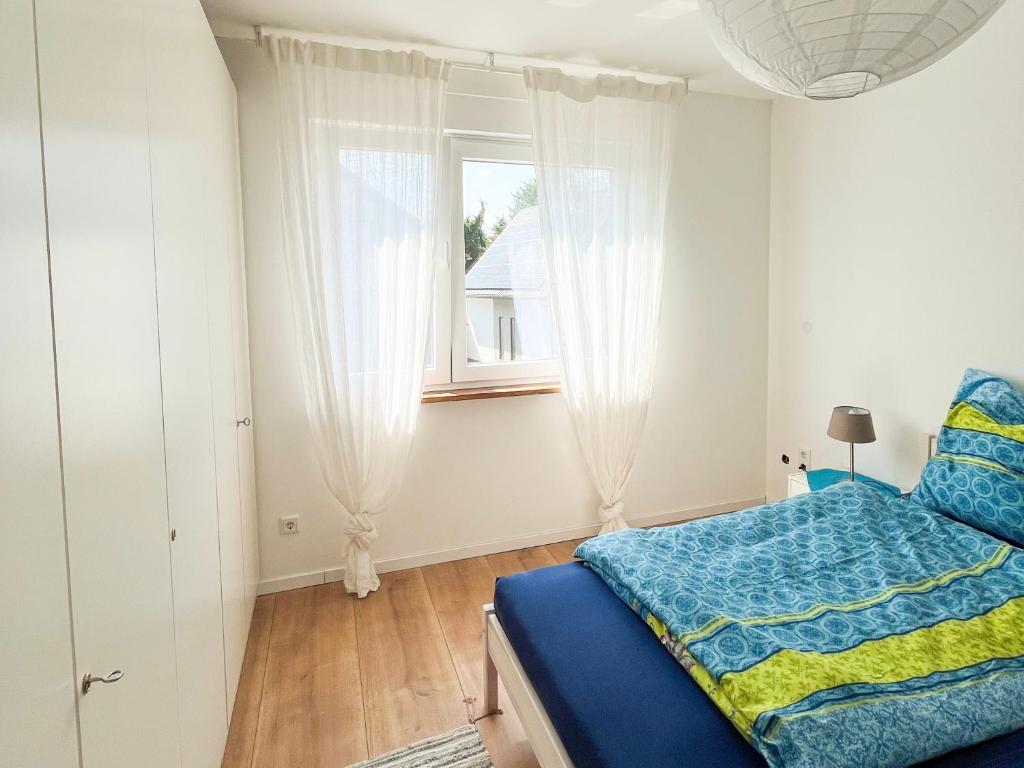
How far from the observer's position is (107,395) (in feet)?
3.29

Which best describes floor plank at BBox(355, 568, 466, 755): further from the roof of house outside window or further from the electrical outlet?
the electrical outlet

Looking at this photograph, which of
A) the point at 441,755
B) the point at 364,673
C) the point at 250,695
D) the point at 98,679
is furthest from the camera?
the point at 364,673

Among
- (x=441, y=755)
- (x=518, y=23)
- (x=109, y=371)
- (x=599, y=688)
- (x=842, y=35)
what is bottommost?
(x=441, y=755)

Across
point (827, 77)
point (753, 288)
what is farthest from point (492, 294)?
point (827, 77)

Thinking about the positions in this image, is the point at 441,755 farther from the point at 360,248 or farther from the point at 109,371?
the point at 360,248

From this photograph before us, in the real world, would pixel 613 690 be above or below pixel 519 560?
above

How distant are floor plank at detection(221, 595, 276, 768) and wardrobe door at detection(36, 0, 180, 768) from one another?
0.61 metres

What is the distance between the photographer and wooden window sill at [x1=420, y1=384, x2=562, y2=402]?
9.63 ft

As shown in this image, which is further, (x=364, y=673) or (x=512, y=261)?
(x=512, y=261)

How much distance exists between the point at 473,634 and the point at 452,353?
1.32 meters

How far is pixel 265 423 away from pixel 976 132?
3.21m

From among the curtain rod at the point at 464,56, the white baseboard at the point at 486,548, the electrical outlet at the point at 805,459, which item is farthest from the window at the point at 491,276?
the electrical outlet at the point at 805,459

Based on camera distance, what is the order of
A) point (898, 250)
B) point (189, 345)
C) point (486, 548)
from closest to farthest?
point (189, 345)
point (898, 250)
point (486, 548)

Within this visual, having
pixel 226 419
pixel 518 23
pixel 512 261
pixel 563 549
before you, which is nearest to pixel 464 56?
pixel 518 23
